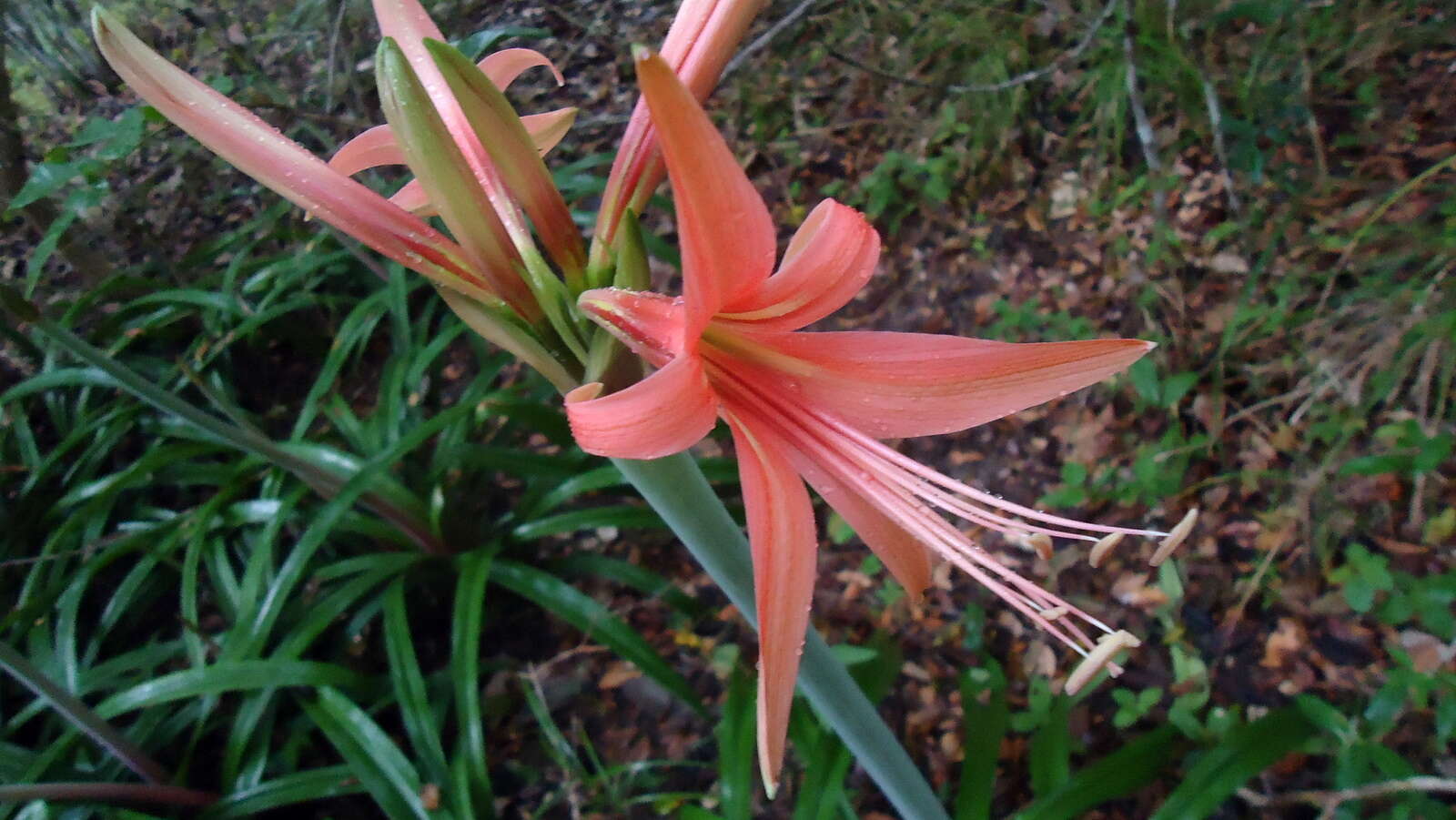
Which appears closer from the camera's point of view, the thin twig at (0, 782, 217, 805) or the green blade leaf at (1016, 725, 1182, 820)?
the green blade leaf at (1016, 725, 1182, 820)

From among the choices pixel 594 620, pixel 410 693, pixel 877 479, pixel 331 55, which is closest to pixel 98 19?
pixel 877 479

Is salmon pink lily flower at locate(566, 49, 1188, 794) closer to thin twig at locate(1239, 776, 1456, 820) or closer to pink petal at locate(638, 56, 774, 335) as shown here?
pink petal at locate(638, 56, 774, 335)

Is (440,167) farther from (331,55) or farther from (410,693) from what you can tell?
(331,55)

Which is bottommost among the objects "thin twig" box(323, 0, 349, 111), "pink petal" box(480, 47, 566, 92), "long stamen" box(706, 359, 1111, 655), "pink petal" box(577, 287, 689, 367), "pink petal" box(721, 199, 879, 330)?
"long stamen" box(706, 359, 1111, 655)

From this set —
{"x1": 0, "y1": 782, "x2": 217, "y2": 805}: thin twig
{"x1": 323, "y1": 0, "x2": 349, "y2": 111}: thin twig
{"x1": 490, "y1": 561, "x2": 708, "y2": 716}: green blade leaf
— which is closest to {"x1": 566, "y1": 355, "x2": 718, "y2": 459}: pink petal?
{"x1": 490, "y1": 561, "x2": 708, "y2": 716}: green blade leaf

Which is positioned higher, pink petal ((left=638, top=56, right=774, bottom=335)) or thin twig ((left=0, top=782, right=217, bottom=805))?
pink petal ((left=638, top=56, right=774, bottom=335))

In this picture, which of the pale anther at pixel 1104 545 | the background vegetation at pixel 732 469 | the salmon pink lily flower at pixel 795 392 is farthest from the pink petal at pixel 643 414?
the background vegetation at pixel 732 469

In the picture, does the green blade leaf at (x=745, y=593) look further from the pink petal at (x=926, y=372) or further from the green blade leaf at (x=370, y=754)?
the green blade leaf at (x=370, y=754)
